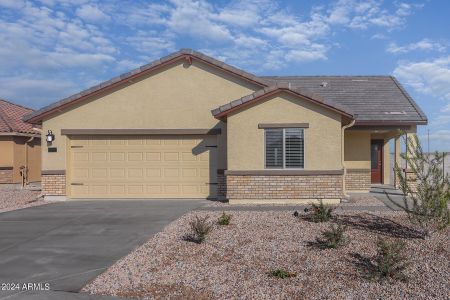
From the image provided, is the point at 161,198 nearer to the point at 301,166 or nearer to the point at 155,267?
the point at 301,166

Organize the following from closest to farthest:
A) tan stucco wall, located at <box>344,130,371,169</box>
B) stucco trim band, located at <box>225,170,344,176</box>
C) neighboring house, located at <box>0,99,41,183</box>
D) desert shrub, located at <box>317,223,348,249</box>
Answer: desert shrub, located at <box>317,223,348,249</box> < stucco trim band, located at <box>225,170,344,176</box> < tan stucco wall, located at <box>344,130,371,169</box> < neighboring house, located at <box>0,99,41,183</box>

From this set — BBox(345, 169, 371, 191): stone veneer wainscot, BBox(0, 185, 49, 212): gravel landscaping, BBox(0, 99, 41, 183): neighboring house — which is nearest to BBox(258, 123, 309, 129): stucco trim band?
BBox(345, 169, 371, 191): stone veneer wainscot

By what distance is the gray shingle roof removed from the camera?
16.7 m

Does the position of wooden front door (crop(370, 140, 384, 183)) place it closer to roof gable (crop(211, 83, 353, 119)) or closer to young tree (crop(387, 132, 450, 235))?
roof gable (crop(211, 83, 353, 119))

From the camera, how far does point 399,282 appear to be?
6.11 m

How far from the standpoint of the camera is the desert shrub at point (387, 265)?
6.22m

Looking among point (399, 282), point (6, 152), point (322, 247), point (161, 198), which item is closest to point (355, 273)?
point (399, 282)

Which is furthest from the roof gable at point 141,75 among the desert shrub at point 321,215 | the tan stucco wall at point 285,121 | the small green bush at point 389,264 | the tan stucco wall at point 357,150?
the small green bush at point 389,264

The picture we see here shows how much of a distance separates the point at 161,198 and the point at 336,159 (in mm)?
6081

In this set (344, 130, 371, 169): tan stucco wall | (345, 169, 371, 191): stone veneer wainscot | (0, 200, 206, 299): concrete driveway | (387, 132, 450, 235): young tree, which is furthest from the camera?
(344, 130, 371, 169): tan stucco wall

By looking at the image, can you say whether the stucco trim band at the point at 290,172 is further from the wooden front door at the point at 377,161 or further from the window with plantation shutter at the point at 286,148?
the wooden front door at the point at 377,161

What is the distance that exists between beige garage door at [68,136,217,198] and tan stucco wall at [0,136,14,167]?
706 cm

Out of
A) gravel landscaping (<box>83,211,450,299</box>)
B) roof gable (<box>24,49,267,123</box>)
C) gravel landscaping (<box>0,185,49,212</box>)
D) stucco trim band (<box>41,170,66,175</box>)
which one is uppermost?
roof gable (<box>24,49,267,123</box>)

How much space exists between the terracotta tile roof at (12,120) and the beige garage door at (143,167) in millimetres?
7396
